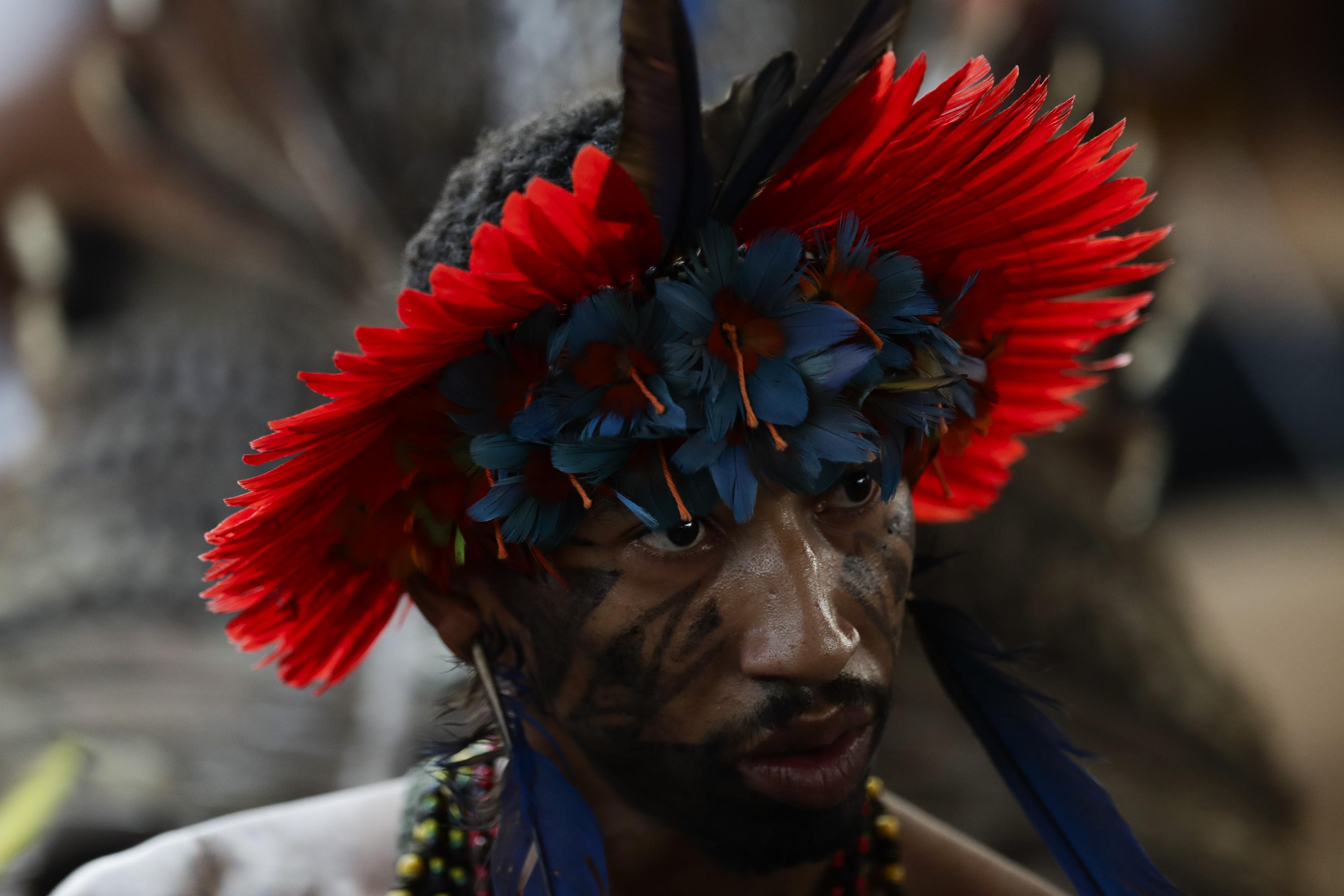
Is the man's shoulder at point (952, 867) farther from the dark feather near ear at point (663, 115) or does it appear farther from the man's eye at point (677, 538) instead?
the dark feather near ear at point (663, 115)

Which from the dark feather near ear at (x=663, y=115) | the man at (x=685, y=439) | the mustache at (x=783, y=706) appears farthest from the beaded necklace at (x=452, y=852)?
the dark feather near ear at (x=663, y=115)

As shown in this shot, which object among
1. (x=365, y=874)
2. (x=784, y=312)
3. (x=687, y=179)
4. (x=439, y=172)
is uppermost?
(x=439, y=172)

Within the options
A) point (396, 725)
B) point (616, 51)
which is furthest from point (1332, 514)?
point (396, 725)

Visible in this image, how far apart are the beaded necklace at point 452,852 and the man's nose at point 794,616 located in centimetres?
40

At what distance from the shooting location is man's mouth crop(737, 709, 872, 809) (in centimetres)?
92

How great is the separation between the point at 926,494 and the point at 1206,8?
4876 mm

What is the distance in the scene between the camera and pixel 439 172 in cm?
293

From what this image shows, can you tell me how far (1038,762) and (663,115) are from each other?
81 cm

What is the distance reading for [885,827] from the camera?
1357 millimetres

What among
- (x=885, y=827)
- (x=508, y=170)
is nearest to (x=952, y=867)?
(x=885, y=827)

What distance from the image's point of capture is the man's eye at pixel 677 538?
94cm

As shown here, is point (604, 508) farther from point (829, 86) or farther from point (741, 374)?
point (829, 86)

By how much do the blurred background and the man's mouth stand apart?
1.45m

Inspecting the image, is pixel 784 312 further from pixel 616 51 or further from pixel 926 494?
pixel 616 51
